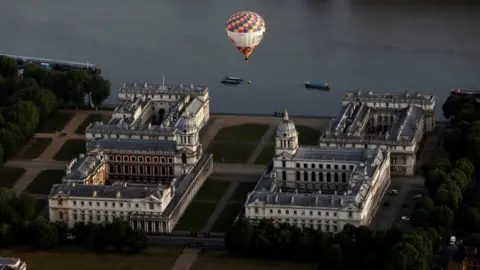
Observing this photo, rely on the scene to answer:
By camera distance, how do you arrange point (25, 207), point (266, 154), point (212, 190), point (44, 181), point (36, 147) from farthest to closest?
point (36, 147) → point (266, 154) → point (44, 181) → point (212, 190) → point (25, 207)

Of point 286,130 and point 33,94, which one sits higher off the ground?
point 286,130

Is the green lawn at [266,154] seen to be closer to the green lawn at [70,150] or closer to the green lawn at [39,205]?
the green lawn at [70,150]

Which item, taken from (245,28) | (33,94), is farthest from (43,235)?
(245,28)


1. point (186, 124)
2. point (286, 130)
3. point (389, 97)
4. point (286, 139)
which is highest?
point (286, 130)

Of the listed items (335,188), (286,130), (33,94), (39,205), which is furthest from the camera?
(33,94)

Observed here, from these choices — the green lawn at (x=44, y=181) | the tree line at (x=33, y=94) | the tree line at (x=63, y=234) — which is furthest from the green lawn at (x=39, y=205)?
the tree line at (x=33, y=94)

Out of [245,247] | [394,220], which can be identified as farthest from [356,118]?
[245,247]

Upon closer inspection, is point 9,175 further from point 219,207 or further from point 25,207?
point 219,207
